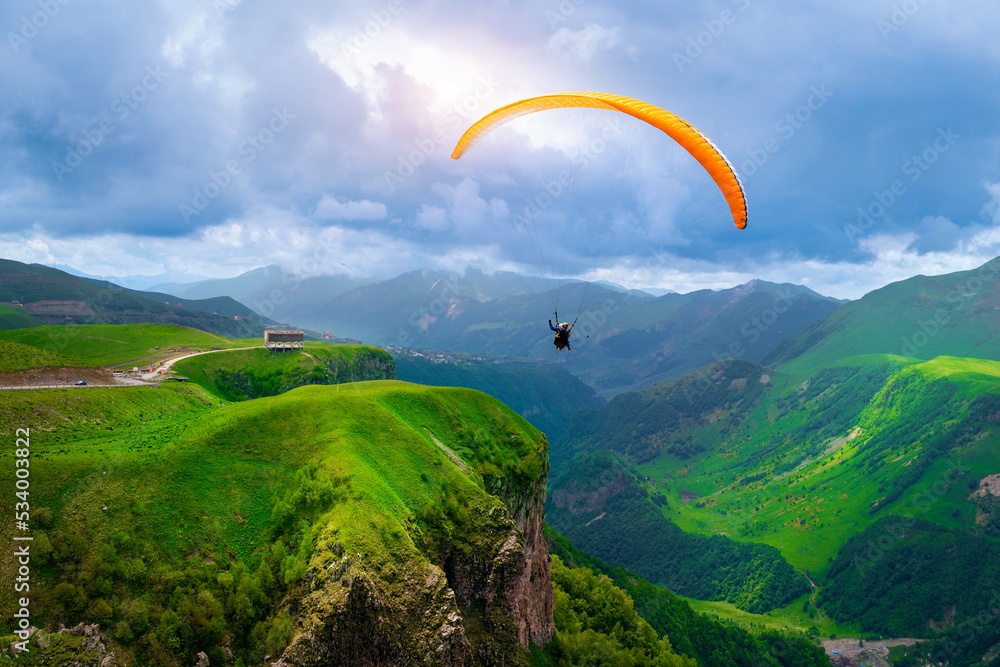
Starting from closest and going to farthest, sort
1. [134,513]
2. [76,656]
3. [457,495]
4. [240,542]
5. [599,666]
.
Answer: [76,656]
[134,513]
[240,542]
[457,495]
[599,666]

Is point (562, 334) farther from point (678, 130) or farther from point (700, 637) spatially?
point (700, 637)

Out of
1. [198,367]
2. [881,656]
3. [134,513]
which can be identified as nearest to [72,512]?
[134,513]

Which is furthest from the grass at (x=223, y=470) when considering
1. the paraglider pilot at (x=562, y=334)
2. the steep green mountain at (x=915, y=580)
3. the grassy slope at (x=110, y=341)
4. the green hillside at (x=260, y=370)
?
the steep green mountain at (x=915, y=580)

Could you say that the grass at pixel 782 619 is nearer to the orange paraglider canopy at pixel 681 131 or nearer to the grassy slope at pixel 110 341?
the orange paraglider canopy at pixel 681 131

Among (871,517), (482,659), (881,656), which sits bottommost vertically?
(881,656)

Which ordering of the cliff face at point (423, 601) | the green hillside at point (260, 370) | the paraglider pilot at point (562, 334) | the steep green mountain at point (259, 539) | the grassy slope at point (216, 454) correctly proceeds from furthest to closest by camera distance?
the green hillside at point (260, 370) < the paraglider pilot at point (562, 334) < the grassy slope at point (216, 454) < the cliff face at point (423, 601) < the steep green mountain at point (259, 539)

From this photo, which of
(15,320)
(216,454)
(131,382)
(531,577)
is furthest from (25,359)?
(15,320)

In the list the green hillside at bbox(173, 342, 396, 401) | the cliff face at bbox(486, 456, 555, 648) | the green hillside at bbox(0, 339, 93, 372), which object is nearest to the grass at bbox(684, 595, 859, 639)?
the cliff face at bbox(486, 456, 555, 648)

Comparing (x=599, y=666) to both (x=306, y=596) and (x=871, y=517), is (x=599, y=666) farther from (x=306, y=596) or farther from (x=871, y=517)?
(x=871, y=517)
